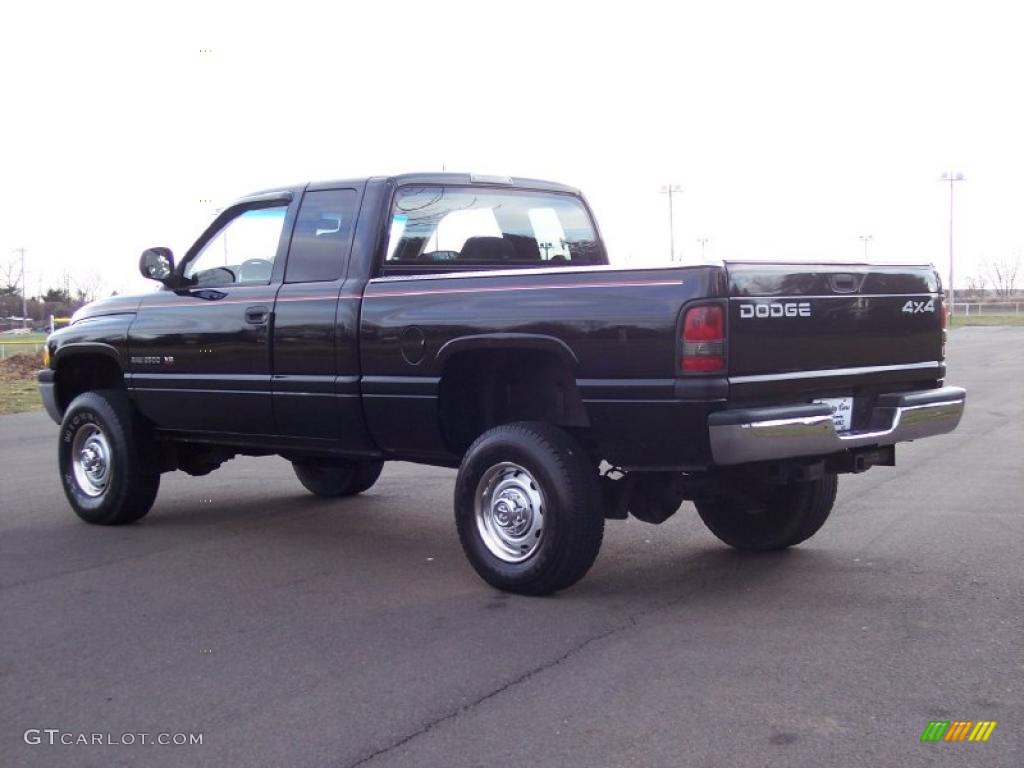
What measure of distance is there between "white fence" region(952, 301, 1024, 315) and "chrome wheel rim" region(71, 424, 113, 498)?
8168 centimetres

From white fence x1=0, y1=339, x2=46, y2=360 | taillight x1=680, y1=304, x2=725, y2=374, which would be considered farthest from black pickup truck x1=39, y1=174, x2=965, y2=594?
white fence x1=0, y1=339, x2=46, y2=360

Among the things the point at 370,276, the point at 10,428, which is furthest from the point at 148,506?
the point at 10,428

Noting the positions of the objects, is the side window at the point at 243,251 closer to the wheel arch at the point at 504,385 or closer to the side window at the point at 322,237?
the side window at the point at 322,237

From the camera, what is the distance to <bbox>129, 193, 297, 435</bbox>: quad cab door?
23.8 ft

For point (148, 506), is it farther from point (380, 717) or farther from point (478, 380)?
point (380, 717)

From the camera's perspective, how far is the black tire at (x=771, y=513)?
6.75m

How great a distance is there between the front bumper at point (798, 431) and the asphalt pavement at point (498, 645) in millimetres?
753

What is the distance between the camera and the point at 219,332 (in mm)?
7414

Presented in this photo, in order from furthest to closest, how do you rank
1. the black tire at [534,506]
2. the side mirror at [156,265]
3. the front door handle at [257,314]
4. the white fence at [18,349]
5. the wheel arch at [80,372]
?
the white fence at [18,349] → the wheel arch at [80,372] → the side mirror at [156,265] → the front door handle at [257,314] → the black tire at [534,506]

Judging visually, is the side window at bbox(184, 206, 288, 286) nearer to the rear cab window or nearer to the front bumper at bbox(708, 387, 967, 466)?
the rear cab window

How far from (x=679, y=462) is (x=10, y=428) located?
1203 cm

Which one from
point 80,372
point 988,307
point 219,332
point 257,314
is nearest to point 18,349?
point 80,372

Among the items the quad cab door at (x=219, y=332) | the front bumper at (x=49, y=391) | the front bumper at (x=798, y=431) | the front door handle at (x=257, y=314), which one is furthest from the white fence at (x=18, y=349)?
the front bumper at (x=798, y=431)

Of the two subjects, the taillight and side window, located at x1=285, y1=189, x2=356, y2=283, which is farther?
side window, located at x1=285, y1=189, x2=356, y2=283
